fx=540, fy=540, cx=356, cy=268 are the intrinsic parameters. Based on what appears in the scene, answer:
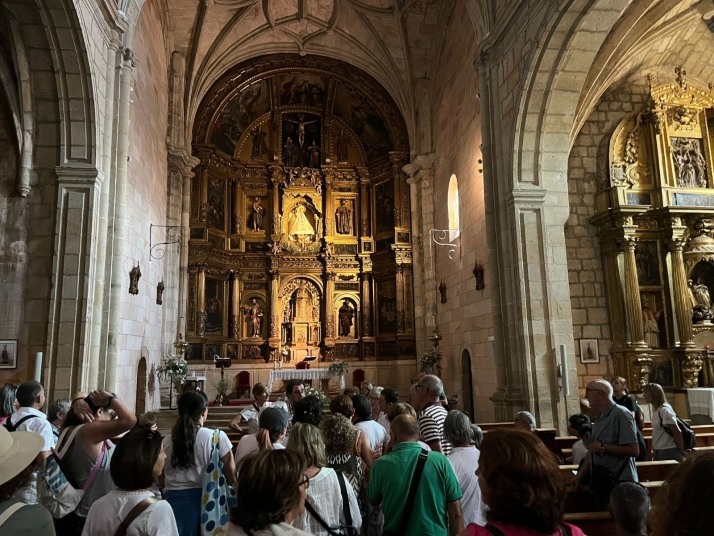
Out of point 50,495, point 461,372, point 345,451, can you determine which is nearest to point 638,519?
point 345,451

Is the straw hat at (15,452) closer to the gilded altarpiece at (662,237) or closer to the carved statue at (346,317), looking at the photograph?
the gilded altarpiece at (662,237)

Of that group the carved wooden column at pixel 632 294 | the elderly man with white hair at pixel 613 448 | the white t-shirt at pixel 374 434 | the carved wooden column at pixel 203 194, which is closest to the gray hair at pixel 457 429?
the white t-shirt at pixel 374 434

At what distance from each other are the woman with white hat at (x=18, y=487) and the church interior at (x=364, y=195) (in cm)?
724

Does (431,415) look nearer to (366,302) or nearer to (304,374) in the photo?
(304,374)

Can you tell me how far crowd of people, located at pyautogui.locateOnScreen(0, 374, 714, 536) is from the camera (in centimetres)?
178

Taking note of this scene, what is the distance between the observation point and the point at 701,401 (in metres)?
11.5

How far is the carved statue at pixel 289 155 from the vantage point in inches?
842

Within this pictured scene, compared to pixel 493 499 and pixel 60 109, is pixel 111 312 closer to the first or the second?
pixel 60 109

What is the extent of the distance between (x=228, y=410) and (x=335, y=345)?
6142mm

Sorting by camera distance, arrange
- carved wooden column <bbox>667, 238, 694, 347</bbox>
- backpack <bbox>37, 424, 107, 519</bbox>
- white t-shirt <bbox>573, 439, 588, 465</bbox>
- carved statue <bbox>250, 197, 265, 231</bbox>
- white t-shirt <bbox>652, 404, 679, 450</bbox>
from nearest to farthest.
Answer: backpack <bbox>37, 424, 107, 519</bbox>, white t-shirt <bbox>573, 439, 588, 465</bbox>, white t-shirt <bbox>652, 404, 679, 450</bbox>, carved wooden column <bbox>667, 238, 694, 347</bbox>, carved statue <bbox>250, 197, 265, 231</bbox>

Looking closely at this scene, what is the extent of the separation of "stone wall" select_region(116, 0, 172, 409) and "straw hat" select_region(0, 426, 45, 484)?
9404 mm

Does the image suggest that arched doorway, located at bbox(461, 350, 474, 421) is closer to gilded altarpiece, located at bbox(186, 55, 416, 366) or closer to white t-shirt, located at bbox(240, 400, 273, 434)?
gilded altarpiece, located at bbox(186, 55, 416, 366)

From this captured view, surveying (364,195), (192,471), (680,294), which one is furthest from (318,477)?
(364,195)

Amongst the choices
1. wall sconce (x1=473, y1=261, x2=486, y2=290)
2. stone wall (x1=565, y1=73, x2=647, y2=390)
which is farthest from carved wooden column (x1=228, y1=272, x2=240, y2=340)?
stone wall (x1=565, y1=73, x2=647, y2=390)
